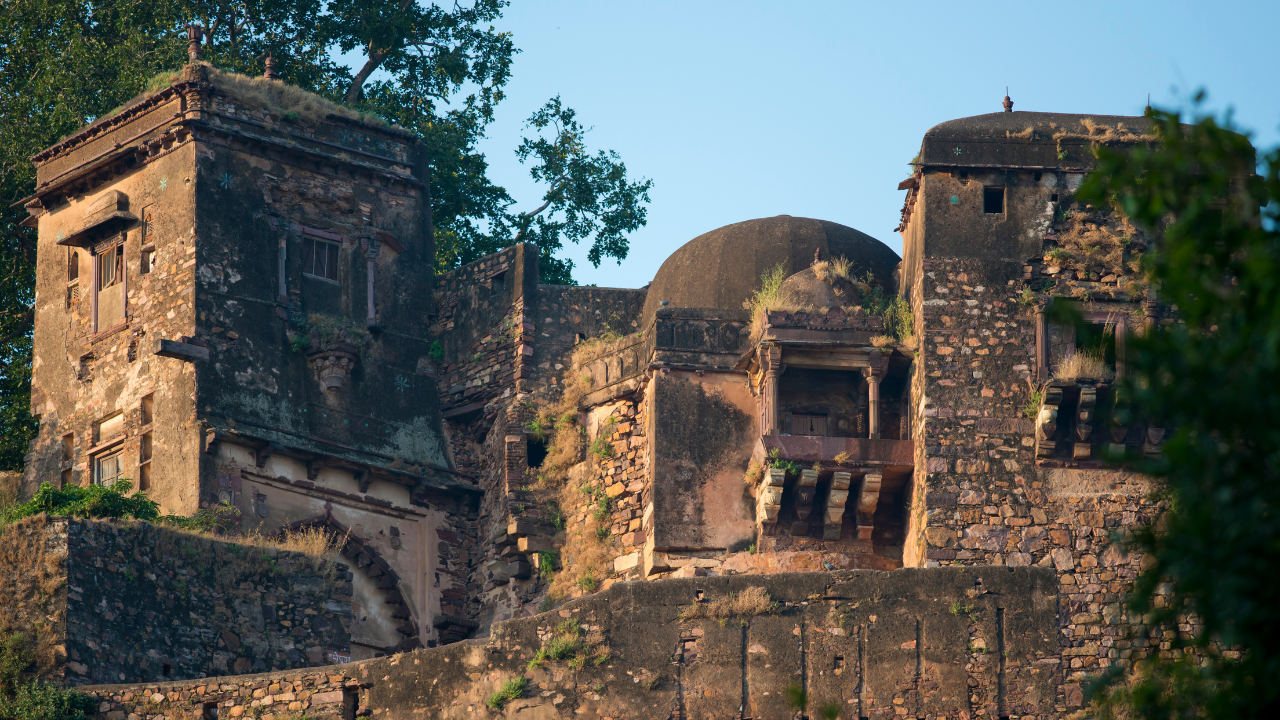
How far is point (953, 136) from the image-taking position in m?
20.7

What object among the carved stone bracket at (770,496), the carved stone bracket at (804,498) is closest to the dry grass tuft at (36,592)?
the carved stone bracket at (770,496)

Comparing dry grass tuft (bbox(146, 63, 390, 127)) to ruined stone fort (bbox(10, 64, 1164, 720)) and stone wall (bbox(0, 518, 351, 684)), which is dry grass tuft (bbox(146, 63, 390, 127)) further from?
stone wall (bbox(0, 518, 351, 684))

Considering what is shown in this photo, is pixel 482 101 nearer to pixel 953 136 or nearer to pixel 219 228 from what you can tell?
pixel 219 228

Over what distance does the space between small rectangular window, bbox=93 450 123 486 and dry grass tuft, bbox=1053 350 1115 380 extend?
11.5 meters

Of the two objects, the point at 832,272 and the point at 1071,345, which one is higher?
the point at 832,272

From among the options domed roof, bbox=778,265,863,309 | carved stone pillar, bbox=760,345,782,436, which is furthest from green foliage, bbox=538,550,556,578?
domed roof, bbox=778,265,863,309

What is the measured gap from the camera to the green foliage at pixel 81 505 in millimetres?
19250

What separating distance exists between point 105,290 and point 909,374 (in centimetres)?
1070

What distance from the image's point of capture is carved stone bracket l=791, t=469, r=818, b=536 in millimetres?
20547

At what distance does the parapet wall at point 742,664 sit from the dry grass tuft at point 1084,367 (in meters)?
3.22

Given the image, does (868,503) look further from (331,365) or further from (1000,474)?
(331,365)

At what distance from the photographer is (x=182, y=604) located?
18734mm

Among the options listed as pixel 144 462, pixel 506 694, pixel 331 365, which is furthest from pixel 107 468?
pixel 506 694

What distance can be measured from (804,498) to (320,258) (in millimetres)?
7661
